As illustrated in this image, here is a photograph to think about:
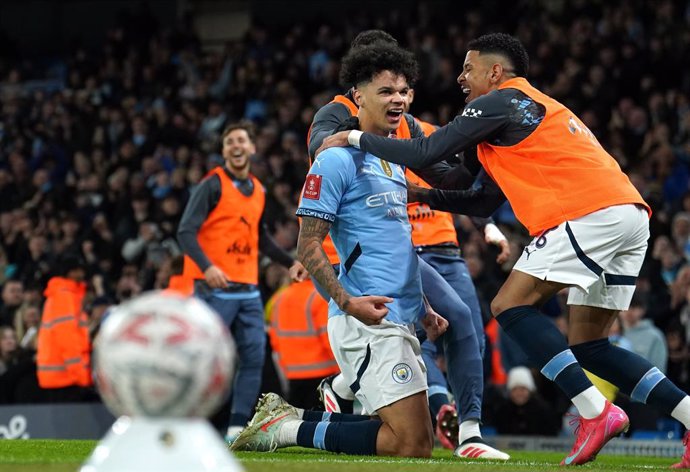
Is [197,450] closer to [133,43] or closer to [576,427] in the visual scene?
[576,427]

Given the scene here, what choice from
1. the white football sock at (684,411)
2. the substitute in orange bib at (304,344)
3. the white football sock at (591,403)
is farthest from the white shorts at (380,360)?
the substitute in orange bib at (304,344)

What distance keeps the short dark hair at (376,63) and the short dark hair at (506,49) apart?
0.36m

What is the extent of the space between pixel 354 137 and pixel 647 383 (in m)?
1.80

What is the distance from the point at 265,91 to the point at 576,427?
46.1 ft

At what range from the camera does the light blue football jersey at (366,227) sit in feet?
19.2

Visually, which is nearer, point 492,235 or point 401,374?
point 401,374

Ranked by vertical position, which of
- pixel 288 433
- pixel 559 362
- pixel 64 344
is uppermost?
pixel 559 362

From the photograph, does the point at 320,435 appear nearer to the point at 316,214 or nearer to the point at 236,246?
the point at 316,214

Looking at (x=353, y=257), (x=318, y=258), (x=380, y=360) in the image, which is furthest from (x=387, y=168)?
(x=380, y=360)

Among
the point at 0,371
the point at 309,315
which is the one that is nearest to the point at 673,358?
the point at 309,315

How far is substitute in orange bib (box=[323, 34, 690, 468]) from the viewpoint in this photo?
18.5 feet

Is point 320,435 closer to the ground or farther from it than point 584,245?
closer to the ground

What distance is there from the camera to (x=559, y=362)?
5.65m

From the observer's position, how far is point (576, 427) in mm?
5668
